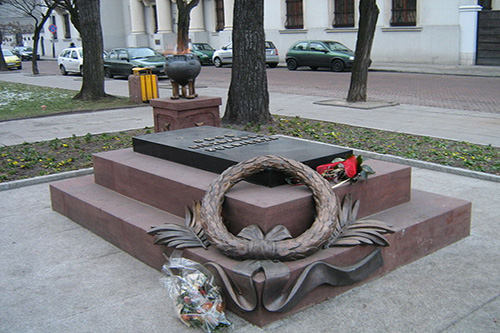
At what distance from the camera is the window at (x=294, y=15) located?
35594mm

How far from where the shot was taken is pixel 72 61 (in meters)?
30.0

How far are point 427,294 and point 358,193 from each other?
115 cm

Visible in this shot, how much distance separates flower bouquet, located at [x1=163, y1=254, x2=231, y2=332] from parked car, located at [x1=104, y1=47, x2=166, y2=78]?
22.0 metres

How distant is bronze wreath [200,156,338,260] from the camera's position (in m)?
4.24

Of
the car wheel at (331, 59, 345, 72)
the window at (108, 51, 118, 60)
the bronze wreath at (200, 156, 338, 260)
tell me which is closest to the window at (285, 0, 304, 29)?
the car wheel at (331, 59, 345, 72)

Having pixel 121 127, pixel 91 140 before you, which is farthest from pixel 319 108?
pixel 91 140

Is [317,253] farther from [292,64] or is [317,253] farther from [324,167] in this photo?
[292,64]

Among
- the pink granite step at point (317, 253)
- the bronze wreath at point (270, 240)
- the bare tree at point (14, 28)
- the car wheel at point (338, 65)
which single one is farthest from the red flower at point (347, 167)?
the bare tree at point (14, 28)

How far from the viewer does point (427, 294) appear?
4.41 m

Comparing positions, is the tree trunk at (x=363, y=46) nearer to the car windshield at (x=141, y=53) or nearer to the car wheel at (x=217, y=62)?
the car windshield at (x=141, y=53)

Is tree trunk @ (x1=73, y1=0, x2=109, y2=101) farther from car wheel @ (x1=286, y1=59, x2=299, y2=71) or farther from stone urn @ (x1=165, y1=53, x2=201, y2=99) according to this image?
car wheel @ (x1=286, y1=59, x2=299, y2=71)

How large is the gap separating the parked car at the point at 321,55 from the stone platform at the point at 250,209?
21.4 meters

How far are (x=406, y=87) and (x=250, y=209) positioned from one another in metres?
16.6

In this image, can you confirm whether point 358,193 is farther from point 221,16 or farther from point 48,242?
point 221,16
